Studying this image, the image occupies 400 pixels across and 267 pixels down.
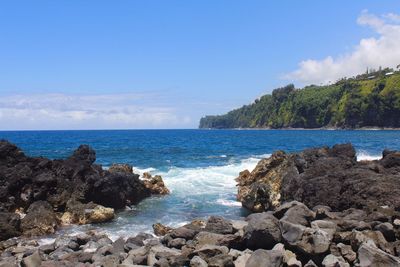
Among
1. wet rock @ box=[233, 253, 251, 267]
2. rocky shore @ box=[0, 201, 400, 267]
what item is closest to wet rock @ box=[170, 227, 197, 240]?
rocky shore @ box=[0, 201, 400, 267]

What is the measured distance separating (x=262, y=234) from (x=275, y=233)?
0.37m

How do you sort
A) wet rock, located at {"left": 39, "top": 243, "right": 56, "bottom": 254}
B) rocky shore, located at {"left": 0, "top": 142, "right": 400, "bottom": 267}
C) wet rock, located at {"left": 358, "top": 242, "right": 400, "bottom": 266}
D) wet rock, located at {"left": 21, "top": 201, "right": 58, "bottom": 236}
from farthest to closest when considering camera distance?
wet rock, located at {"left": 21, "top": 201, "right": 58, "bottom": 236} < wet rock, located at {"left": 39, "top": 243, "right": 56, "bottom": 254} < rocky shore, located at {"left": 0, "top": 142, "right": 400, "bottom": 267} < wet rock, located at {"left": 358, "top": 242, "right": 400, "bottom": 266}

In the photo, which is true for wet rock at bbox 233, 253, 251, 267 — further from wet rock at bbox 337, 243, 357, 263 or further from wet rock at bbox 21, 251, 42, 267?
wet rock at bbox 21, 251, 42, 267

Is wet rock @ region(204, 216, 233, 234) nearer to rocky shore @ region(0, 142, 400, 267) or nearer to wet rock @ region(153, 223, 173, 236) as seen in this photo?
rocky shore @ region(0, 142, 400, 267)

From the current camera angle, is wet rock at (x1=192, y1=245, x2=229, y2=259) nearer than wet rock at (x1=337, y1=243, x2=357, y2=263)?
No

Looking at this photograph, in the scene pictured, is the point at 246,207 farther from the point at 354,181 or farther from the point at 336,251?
the point at 336,251

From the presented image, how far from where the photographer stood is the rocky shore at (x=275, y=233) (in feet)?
40.4

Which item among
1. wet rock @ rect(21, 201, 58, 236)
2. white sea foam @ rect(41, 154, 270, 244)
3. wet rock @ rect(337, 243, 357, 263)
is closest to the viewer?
wet rock @ rect(337, 243, 357, 263)

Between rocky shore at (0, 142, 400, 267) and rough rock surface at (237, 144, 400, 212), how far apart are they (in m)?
0.05

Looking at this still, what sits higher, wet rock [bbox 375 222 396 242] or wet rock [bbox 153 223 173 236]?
wet rock [bbox 375 222 396 242]

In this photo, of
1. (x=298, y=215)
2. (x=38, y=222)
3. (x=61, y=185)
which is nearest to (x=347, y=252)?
(x=298, y=215)

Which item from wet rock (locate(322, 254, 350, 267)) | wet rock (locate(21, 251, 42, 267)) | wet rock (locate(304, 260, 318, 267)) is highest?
wet rock (locate(322, 254, 350, 267))

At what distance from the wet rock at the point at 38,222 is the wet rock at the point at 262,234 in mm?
10568

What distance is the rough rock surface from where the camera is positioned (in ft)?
58.5
